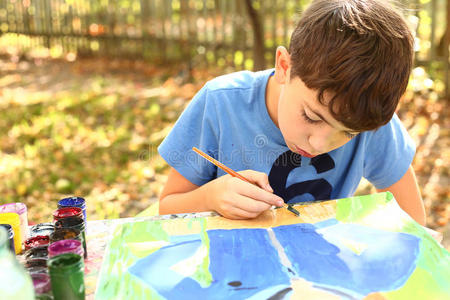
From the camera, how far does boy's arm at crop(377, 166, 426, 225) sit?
4.46 ft

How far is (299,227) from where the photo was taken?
3.38 ft

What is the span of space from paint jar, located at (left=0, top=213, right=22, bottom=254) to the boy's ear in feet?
2.14

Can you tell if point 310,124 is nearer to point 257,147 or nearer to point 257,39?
point 257,147

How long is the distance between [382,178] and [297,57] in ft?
1.67

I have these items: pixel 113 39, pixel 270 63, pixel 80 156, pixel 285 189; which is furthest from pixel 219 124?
pixel 113 39

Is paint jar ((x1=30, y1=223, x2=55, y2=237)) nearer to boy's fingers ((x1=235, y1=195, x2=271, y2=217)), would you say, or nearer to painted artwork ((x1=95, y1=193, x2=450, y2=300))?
painted artwork ((x1=95, y1=193, x2=450, y2=300))

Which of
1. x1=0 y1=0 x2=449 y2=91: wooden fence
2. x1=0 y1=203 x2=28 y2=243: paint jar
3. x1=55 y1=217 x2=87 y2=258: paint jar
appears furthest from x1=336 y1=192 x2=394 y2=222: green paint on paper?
x1=0 y1=0 x2=449 y2=91: wooden fence

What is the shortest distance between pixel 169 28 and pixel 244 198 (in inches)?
199

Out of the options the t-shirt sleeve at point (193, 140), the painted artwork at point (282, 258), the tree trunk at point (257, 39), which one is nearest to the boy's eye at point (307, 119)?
the painted artwork at point (282, 258)

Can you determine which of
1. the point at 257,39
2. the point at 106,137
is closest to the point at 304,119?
the point at 257,39

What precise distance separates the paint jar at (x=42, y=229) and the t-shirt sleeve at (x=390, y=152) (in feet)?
2.85

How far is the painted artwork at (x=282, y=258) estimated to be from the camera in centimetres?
81

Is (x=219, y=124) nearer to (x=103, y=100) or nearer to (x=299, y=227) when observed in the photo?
(x=299, y=227)

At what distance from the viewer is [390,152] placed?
52.8 inches
